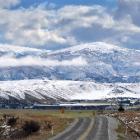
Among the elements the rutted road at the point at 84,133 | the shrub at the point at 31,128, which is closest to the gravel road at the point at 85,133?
the rutted road at the point at 84,133

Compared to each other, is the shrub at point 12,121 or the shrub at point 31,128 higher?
the shrub at point 12,121

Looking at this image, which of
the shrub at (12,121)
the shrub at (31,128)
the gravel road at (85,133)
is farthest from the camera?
the shrub at (12,121)

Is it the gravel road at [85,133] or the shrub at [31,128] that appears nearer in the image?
the gravel road at [85,133]

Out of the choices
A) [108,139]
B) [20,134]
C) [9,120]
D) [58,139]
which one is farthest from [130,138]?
[9,120]

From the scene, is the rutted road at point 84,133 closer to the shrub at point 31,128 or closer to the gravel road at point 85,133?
the gravel road at point 85,133

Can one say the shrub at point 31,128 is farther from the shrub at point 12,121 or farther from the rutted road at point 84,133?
the shrub at point 12,121

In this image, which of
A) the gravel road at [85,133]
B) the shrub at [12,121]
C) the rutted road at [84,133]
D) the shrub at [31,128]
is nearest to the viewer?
the rutted road at [84,133]

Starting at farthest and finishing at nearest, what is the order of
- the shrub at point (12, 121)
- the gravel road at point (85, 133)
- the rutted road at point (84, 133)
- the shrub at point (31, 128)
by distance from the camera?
the shrub at point (12, 121), the shrub at point (31, 128), the gravel road at point (85, 133), the rutted road at point (84, 133)

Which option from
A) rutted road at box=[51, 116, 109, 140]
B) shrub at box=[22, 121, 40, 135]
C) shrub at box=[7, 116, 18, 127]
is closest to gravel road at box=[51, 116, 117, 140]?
rutted road at box=[51, 116, 109, 140]

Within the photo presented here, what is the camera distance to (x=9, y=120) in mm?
113000

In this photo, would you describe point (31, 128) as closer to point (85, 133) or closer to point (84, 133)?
point (84, 133)

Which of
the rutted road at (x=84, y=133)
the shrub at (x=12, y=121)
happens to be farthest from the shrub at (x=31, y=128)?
the shrub at (x=12, y=121)

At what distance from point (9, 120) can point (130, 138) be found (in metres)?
40.7

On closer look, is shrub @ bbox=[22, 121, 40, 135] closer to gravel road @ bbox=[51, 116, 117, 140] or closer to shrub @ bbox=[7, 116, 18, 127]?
gravel road @ bbox=[51, 116, 117, 140]
